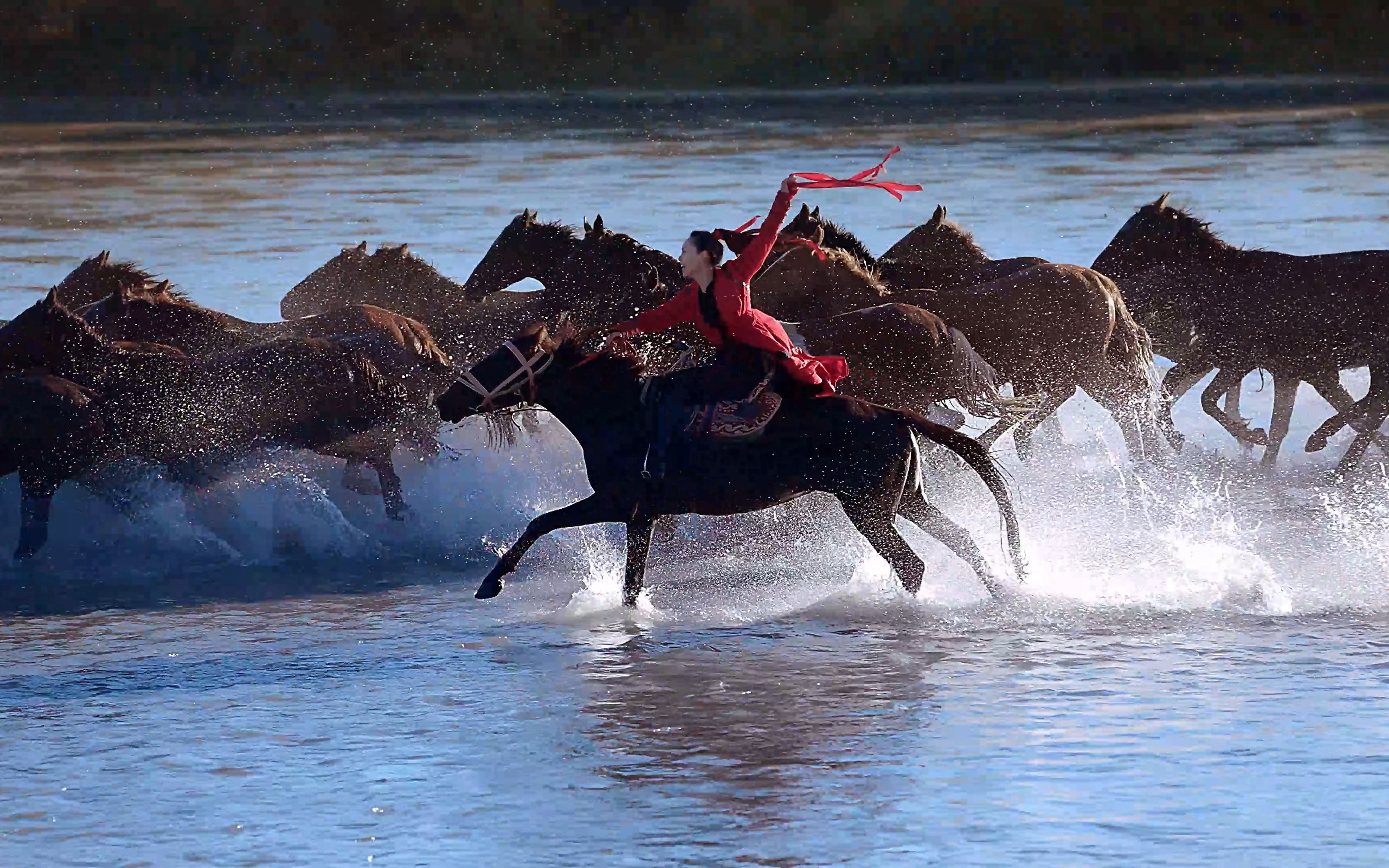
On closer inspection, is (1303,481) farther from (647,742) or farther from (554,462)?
(647,742)

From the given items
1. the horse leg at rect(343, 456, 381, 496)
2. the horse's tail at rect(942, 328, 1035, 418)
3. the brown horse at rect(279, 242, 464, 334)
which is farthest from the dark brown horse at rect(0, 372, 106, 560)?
the horse's tail at rect(942, 328, 1035, 418)

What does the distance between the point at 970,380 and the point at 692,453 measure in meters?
2.10

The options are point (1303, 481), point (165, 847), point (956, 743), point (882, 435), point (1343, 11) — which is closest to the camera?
point (165, 847)

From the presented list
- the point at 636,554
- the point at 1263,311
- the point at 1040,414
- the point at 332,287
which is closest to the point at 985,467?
the point at 636,554

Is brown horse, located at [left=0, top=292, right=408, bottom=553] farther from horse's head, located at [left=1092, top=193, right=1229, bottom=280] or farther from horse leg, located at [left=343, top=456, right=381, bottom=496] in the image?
horse's head, located at [left=1092, top=193, right=1229, bottom=280]

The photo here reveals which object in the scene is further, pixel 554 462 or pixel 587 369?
pixel 554 462

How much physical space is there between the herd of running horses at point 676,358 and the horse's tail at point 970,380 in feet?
0.04

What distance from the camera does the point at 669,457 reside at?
972cm

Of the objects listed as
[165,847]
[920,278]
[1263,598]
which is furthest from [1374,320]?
[165,847]

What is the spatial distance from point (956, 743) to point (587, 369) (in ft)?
8.46

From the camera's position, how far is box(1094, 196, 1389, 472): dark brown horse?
13.0 metres

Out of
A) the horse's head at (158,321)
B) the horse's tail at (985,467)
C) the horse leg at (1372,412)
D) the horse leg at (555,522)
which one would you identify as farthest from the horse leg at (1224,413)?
the horse's head at (158,321)

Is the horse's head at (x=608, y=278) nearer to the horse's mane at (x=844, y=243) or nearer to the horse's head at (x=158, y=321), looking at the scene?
the horse's mane at (x=844, y=243)

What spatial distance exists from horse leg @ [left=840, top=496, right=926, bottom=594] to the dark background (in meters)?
38.3
